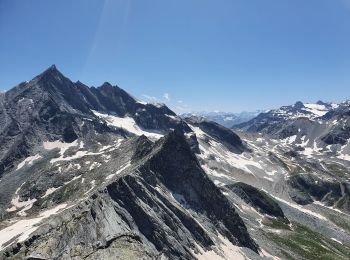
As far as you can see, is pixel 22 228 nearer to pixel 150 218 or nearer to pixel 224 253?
pixel 150 218

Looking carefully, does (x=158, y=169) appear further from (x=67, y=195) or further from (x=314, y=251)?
(x=314, y=251)

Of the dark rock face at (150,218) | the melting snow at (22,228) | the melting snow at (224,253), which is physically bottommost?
the melting snow at (224,253)

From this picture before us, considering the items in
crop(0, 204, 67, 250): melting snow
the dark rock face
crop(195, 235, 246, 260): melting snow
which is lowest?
crop(195, 235, 246, 260): melting snow

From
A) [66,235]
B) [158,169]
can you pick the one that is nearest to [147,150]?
[158,169]

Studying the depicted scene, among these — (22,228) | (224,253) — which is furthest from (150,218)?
(22,228)

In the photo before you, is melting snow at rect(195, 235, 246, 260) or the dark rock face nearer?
the dark rock face

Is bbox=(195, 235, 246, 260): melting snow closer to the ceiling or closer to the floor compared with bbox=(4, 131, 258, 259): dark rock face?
closer to the floor

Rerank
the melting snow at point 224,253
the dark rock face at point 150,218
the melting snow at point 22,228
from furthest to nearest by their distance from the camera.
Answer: the melting snow at point 22,228 → the melting snow at point 224,253 → the dark rock face at point 150,218

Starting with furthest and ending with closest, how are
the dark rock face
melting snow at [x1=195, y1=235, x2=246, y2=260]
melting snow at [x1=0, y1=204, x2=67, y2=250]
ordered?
melting snow at [x1=0, y1=204, x2=67, y2=250]
melting snow at [x1=195, y1=235, x2=246, y2=260]
the dark rock face

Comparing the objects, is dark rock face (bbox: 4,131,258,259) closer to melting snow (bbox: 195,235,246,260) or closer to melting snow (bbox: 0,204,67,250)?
melting snow (bbox: 195,235,246,260)

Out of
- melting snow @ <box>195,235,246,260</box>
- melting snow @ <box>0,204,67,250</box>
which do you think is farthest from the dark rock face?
melting snow @ <box>0,204,67,250</box>

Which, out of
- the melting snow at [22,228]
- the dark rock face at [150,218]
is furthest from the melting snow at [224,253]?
the melting snow at [22,228]

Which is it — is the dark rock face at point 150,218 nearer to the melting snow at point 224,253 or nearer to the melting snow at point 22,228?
the melting snow at point 224,253
